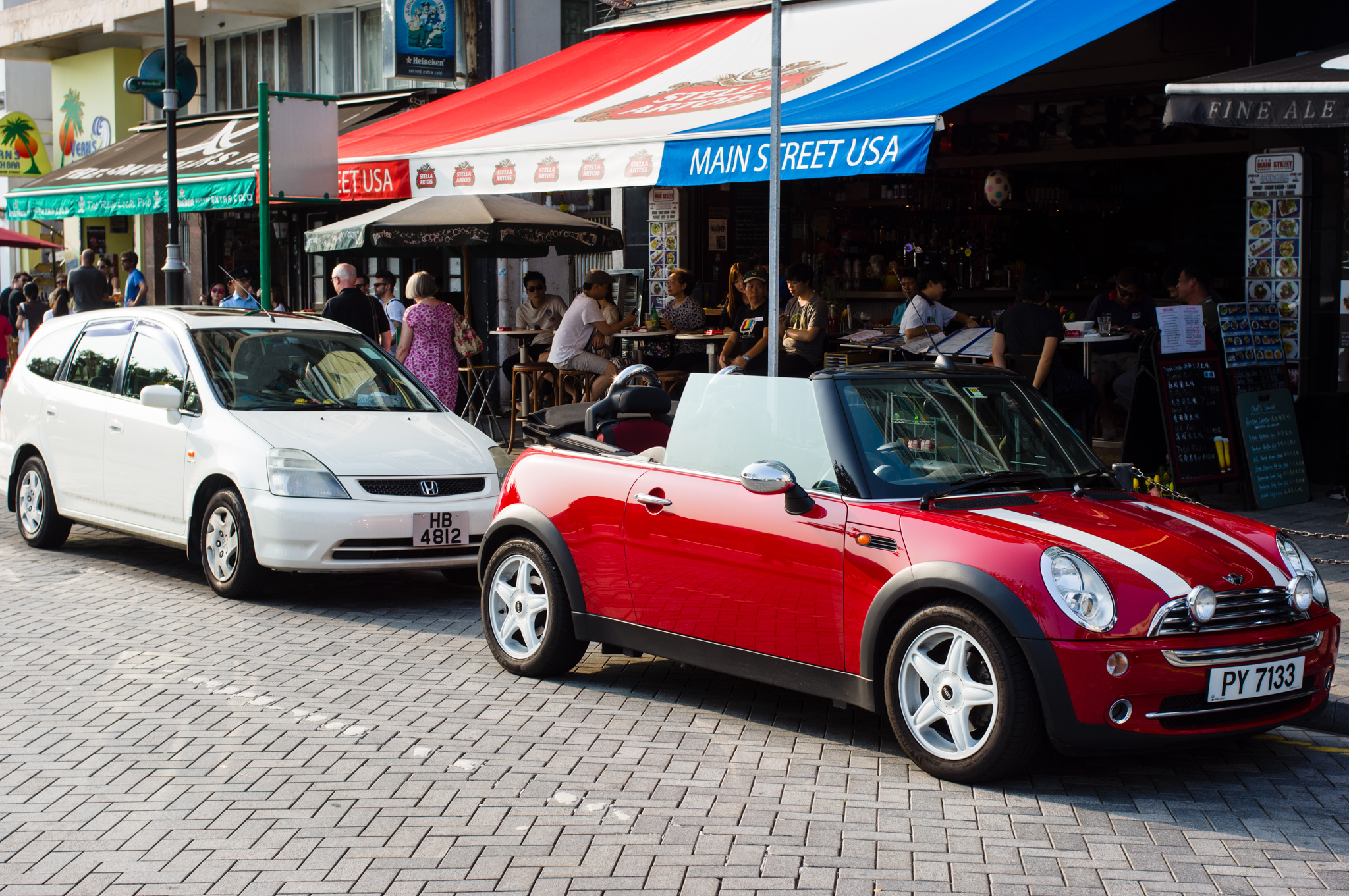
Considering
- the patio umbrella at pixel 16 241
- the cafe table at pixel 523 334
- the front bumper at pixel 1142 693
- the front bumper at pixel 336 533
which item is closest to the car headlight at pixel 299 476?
the front bumper at pixel 336 533

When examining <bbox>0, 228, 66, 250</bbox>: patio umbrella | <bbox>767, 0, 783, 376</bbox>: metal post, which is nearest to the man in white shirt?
<bbox>767, 0, 783, 376</bbox>: metal post

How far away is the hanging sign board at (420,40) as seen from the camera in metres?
19.7

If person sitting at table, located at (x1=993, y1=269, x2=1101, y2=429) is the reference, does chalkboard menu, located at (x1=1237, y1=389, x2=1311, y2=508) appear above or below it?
below

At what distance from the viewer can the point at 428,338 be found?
13.5 meters

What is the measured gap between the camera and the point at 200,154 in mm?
19516

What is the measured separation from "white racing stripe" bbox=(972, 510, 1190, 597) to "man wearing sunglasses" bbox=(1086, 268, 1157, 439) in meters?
7.87

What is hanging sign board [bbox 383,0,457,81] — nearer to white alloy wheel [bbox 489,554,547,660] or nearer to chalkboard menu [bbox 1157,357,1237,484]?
chalkboard menu [bbox 1157,357,1237,484]

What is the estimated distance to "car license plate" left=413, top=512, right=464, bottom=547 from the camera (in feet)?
26.7

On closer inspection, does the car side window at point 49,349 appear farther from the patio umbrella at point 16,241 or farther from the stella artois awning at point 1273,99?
the patio umbrella at point 16,241

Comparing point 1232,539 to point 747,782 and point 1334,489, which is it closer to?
point 747,782

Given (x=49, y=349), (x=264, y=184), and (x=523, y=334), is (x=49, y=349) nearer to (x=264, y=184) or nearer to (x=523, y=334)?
(x=264, y=184)

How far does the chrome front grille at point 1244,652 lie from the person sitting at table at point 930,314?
8.13 meters

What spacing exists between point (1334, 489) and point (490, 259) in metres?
12.3

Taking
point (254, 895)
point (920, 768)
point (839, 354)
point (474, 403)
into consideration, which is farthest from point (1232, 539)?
point (474, 403)
